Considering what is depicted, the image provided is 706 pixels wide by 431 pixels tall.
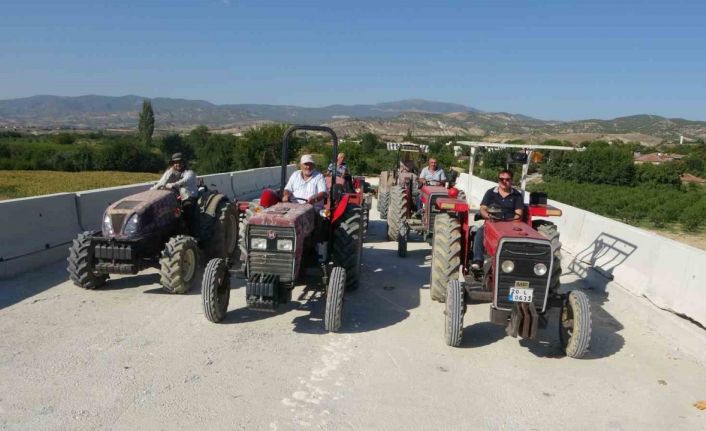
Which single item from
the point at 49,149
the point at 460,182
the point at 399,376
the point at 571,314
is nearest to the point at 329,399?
the point at 399,376

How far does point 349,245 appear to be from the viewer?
6.90 meters

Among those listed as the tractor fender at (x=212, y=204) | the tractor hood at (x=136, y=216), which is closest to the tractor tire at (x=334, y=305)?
the tractor hood at (x=136, y=216)

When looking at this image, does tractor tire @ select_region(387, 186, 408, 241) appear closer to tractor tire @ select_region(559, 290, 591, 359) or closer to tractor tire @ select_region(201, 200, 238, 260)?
tractor tire @ select_region(201, 200, 238, 260)

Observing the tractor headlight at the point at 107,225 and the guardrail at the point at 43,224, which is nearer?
the tractor headlight at the point at 107,225

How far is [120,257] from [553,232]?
533cm

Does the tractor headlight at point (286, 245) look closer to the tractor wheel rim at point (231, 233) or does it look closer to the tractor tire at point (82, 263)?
the tractor tire at point (82, 263)

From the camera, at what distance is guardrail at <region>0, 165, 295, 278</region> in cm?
739

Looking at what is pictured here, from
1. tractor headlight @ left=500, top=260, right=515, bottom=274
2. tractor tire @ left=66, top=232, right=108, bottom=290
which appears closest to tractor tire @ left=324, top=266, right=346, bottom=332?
tractor headlight @ left=500, top=260, right=515, bottom=274

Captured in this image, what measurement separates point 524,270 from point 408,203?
598cm

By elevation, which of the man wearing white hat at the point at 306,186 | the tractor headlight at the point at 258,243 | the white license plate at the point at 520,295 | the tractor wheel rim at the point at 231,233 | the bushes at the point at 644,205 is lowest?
the bushes at the point at 644,205

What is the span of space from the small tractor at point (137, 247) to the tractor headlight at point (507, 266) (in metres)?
3.87

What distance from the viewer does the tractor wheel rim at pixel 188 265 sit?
6.86 meters

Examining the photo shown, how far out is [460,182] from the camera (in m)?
23.2

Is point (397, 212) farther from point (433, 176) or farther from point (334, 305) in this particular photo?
point (334, 305)
